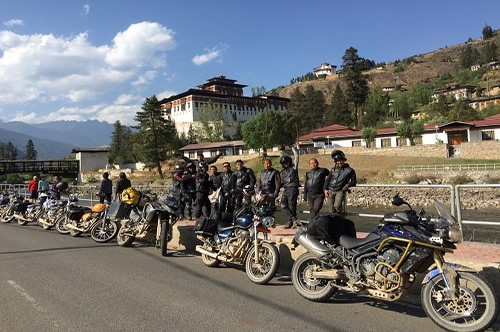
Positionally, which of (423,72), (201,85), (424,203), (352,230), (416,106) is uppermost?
(423,72)

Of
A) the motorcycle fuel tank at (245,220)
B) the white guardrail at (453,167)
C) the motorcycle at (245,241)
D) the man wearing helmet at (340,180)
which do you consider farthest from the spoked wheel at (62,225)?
the white guardrail at (453,167)

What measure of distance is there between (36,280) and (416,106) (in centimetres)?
11330

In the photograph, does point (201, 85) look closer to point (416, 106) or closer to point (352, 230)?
point (416, 106)

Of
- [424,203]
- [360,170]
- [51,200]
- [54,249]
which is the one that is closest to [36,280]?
[54,249]

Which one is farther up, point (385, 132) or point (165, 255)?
point (385, 132)

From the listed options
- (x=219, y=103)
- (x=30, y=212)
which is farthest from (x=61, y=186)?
(x=219, y=103)

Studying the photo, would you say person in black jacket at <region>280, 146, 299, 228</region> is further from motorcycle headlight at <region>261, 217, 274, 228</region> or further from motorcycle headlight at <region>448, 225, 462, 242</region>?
motorcycle headlight at <region>448, 225, 462, 242</region>

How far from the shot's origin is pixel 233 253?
21.4 ft

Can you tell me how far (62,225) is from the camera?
11.7m

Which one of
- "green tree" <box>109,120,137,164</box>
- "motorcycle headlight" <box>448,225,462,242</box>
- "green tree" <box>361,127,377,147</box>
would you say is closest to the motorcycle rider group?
"motorcycle headlight" <box>448,225,462,242</box>

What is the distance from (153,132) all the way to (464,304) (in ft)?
225

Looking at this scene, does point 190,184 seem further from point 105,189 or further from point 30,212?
point 30,212

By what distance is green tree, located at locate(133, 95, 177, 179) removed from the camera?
225 ft

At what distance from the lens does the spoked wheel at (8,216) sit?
1505 cm
